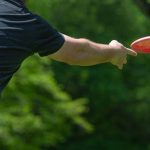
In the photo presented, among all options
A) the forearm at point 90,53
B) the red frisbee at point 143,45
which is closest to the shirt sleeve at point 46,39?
→ the forearm at point 90,53

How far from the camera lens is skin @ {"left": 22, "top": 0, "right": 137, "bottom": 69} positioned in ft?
14.1

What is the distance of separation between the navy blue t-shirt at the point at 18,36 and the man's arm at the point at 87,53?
13 cm

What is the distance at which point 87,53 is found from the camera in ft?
14.6

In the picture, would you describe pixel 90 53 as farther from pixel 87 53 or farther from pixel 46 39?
pixel 46 39

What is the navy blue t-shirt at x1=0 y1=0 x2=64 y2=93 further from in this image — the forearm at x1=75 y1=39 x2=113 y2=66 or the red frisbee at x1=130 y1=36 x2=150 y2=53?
the red frisbee at x1=130 y1=36 x2=150 y2=53

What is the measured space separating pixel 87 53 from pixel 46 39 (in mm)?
408

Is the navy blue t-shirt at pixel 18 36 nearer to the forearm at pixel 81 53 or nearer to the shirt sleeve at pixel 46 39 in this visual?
the shirt sleeve at pixel 46 39

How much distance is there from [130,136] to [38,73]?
10.00m

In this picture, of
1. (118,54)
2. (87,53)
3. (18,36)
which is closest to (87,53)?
(87,53)

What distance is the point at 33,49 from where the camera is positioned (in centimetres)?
409

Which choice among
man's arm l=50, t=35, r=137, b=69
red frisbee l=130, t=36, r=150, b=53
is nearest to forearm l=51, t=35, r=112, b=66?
man's arm l=50, t=35, r=137, b=69

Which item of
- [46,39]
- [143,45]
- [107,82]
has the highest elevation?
[46,39]

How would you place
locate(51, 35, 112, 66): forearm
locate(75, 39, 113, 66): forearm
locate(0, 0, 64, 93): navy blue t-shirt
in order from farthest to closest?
locate(75, 39, 113, 66): forearm < locate(51, 35, 112, 66): forearm < locate(0, 0, 64, 93): navy blue t-shirt

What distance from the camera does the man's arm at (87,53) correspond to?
169 inches
